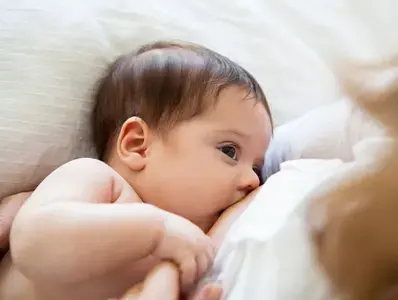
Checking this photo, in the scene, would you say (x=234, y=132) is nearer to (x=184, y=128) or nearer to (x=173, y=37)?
(x=184, y=128)

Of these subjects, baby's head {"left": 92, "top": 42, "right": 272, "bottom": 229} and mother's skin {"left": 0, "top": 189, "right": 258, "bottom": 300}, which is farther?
baby's head {"left": 92, "top": 42, "right": 272, "bottom": 229}

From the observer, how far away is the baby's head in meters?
0.89

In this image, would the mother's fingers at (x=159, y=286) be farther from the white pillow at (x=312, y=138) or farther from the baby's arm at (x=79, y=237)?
the white pillow at (x=312, y=138)

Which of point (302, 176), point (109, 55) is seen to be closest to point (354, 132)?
point (302, 176)

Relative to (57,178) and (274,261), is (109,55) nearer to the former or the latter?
(57,178)

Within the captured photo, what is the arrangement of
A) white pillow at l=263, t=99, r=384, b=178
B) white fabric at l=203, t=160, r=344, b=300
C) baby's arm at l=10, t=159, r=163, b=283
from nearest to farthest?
white fabric at l=203, t=160, r=344, b=300 → baby's arm at l=10, t=159, r=163, b=283 → white pillow at l=263, t=99, r=384, b=178

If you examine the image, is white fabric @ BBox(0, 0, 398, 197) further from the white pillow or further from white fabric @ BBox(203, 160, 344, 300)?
white fabric @ BBox(203, 160, 344, 300)

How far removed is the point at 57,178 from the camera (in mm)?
812

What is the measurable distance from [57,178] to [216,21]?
1.61 feet

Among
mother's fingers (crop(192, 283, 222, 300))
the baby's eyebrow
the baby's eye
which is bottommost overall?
the baby's eye

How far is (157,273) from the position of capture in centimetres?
72

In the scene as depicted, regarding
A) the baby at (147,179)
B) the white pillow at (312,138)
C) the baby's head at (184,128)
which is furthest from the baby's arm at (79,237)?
the white pillow at (312,138)

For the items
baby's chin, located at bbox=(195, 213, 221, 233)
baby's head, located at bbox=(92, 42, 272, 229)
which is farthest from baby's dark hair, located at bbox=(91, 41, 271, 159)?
baby's chin, located at bbox=(195, 213, 221, 233)

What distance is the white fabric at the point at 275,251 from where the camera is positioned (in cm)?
61
